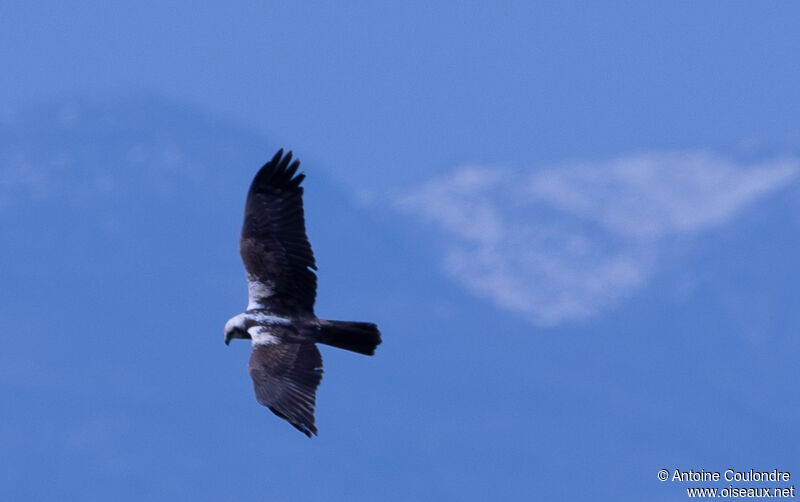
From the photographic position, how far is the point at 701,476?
18.4 m

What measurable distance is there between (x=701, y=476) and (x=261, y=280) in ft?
19.0

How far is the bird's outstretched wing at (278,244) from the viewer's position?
16812 mm

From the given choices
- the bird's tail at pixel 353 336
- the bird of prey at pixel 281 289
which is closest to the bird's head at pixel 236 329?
the bird of prey at pixel 281 289

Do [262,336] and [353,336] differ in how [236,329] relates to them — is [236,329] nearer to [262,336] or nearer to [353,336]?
[262,336]

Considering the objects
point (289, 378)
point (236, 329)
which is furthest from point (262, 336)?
point (289, 378)

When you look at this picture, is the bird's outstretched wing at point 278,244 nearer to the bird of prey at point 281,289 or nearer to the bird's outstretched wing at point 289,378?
the bird of prey at point 281,289

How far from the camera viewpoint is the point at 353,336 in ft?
53.4

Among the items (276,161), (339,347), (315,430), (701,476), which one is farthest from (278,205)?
(701,476)

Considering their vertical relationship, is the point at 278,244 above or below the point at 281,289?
above

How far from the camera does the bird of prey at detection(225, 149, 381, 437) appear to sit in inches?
640

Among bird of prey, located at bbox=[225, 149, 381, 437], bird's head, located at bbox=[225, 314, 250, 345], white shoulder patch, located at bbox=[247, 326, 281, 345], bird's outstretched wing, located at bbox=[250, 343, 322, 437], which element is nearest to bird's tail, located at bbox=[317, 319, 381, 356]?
bird of prey, located at bbox=[225, 149, 381, 437]

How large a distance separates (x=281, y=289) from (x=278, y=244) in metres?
0.49

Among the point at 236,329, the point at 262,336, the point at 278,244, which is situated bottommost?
the point at 262,336

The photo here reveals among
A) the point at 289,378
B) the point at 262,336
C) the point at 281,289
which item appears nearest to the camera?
the point at 289,378
